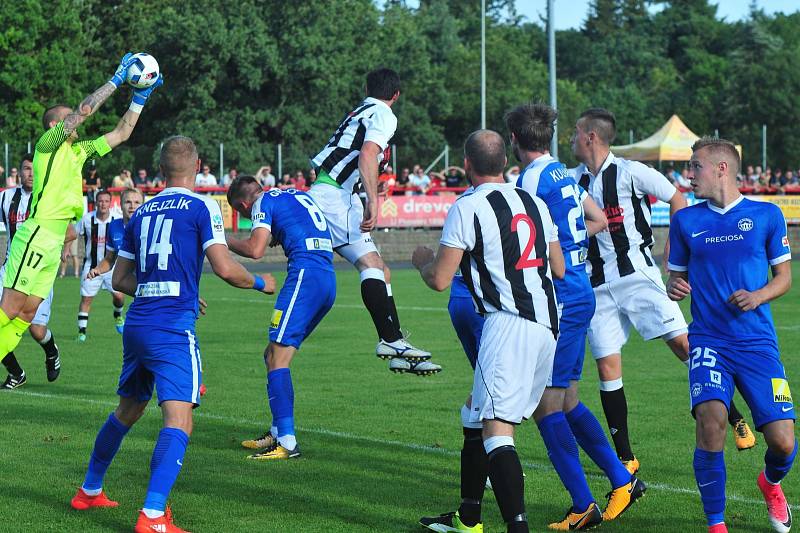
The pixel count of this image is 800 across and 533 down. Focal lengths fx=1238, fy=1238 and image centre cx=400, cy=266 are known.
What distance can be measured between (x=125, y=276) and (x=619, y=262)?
3404 millimetres

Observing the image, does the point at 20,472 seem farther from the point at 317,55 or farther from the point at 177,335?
the point at 317,55

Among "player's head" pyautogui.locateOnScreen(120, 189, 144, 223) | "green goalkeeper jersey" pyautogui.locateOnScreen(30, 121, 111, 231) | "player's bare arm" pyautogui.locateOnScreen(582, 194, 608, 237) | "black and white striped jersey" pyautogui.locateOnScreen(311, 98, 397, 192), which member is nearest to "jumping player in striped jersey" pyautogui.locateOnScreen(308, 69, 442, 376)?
"black and white striped jersey" pyautogui.locateOnScreen(311, 98, 397, 192)

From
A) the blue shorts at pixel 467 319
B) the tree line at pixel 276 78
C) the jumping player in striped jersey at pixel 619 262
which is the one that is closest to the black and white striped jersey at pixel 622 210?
the jumping player in striped jersey at pixel 619 262

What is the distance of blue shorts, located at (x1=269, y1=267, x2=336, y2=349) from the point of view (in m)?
8.75

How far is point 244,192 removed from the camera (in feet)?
30.3

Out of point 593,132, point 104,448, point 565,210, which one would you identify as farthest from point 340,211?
point 104,448

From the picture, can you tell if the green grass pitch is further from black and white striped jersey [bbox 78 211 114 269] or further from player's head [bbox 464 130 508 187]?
black and white striped jersey [bbox 78 211 114 269]

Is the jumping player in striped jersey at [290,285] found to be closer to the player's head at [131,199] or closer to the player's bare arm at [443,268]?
the player's bare arm at [443,268]

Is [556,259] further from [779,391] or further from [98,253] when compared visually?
[98,253]

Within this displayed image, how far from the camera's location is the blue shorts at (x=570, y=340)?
6871 millimetres

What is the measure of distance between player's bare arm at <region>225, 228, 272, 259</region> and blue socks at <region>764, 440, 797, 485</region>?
142 inches

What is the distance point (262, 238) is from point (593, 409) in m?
3.35

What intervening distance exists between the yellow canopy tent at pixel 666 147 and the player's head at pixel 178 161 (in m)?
38.9

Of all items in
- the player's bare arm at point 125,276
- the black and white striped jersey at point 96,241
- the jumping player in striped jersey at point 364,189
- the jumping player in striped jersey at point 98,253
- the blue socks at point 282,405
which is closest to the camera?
the player's bare arm at point 125,276
